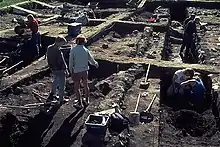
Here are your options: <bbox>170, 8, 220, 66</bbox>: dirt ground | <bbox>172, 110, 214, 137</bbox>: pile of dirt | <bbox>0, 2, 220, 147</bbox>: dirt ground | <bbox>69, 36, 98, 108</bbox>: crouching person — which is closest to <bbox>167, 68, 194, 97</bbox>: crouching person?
<bbox>0, 2, 220, 147</bbox>: dirt ground

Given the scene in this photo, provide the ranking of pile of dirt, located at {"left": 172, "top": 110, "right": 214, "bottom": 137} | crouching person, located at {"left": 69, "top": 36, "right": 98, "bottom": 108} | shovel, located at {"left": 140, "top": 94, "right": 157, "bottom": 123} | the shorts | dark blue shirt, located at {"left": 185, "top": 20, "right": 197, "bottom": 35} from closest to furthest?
crouching person, located at {"left": 69, "top": 36, "right": 98, "bottom": 108}, shovel, located at {"left": 140, "top": 94, "right": 157, "bottom": 123}, the shorts, pile of dirt, located at {"left": 172, "top": 110, "right": 214, "bottom": 137}, dark blue shirt, located at {"left": 185, "top": 20, "right": 197, "bottom": 35}

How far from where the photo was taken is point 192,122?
1105cm

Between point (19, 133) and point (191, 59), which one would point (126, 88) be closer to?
point (19, 133)

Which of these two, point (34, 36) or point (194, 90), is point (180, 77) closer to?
point (194, 90)

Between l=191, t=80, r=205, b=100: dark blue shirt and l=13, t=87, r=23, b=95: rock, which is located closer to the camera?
l=13, t=87, r=23, b=95: rock

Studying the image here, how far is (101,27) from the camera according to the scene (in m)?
18.2

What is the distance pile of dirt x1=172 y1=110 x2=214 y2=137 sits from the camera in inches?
422

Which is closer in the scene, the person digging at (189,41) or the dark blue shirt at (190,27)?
the dark blue shirt at (190,27)

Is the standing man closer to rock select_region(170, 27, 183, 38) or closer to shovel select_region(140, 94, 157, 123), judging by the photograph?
shovel select_region(140, 94, 157, 123)

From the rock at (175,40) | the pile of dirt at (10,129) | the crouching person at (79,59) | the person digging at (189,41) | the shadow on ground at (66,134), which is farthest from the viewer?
the rock at (175,40)

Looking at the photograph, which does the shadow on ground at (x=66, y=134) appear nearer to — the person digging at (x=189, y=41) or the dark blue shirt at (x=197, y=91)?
the dark blue shirt at (x=197, y=91)

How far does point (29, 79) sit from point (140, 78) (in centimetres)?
318

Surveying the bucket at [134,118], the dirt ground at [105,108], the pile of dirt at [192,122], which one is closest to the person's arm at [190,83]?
the dirt ground at [105,108]

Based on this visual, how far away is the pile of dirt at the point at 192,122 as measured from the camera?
10711 millimetres
